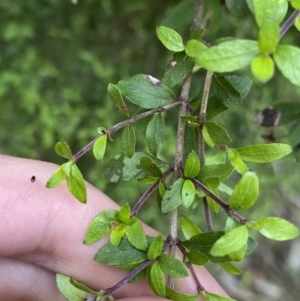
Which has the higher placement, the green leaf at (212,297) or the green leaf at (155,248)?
the green leaf at (155,248)

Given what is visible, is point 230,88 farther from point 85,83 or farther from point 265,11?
point 85,83

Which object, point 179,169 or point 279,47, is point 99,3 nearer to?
point 179,169

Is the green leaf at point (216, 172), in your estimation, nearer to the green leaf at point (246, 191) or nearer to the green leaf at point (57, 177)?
the green leaf at point (246, 191)

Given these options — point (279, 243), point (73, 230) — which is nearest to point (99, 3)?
point (73, 230)

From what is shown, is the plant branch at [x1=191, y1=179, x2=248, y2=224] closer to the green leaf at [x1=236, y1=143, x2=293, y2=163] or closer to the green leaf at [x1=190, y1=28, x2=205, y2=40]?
the green leaf at [x1=236, y1=143, x2=293, y2=163]

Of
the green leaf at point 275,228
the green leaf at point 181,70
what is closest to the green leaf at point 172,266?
the green leaf at point 275,228

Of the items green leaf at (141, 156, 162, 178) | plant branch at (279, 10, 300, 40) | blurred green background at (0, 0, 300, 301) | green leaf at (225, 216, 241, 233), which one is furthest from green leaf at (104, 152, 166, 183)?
blurred green background at (0, 0, 300, 301)

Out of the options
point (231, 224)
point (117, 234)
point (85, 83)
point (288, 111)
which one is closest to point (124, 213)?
point (117, 234)
